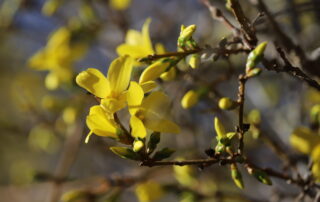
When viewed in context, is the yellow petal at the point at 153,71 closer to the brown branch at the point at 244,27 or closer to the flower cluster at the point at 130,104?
the flower cluster at the point at 130,104

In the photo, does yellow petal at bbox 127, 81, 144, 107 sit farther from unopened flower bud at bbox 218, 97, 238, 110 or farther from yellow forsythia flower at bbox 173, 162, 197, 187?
yellow forsythia flower at bbox 173, 162, 197, 187

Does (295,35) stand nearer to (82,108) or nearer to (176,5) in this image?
(82,108)

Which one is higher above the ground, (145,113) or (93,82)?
(93,82)

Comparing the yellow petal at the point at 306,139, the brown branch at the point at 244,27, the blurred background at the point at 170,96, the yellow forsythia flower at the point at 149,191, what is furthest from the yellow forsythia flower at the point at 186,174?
the brown branch at the point at 244,27

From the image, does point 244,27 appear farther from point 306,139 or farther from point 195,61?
point 306,139

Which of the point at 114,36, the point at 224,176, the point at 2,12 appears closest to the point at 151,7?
the point at 114,36

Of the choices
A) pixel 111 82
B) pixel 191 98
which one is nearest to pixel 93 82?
pixel 111 82

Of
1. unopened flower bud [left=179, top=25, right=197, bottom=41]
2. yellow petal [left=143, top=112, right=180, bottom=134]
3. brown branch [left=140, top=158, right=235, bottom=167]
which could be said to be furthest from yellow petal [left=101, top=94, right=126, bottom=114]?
unopened flower bud [left=179, top=25, right=197, bottom=41]

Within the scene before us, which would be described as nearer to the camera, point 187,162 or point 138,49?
point 187,162
